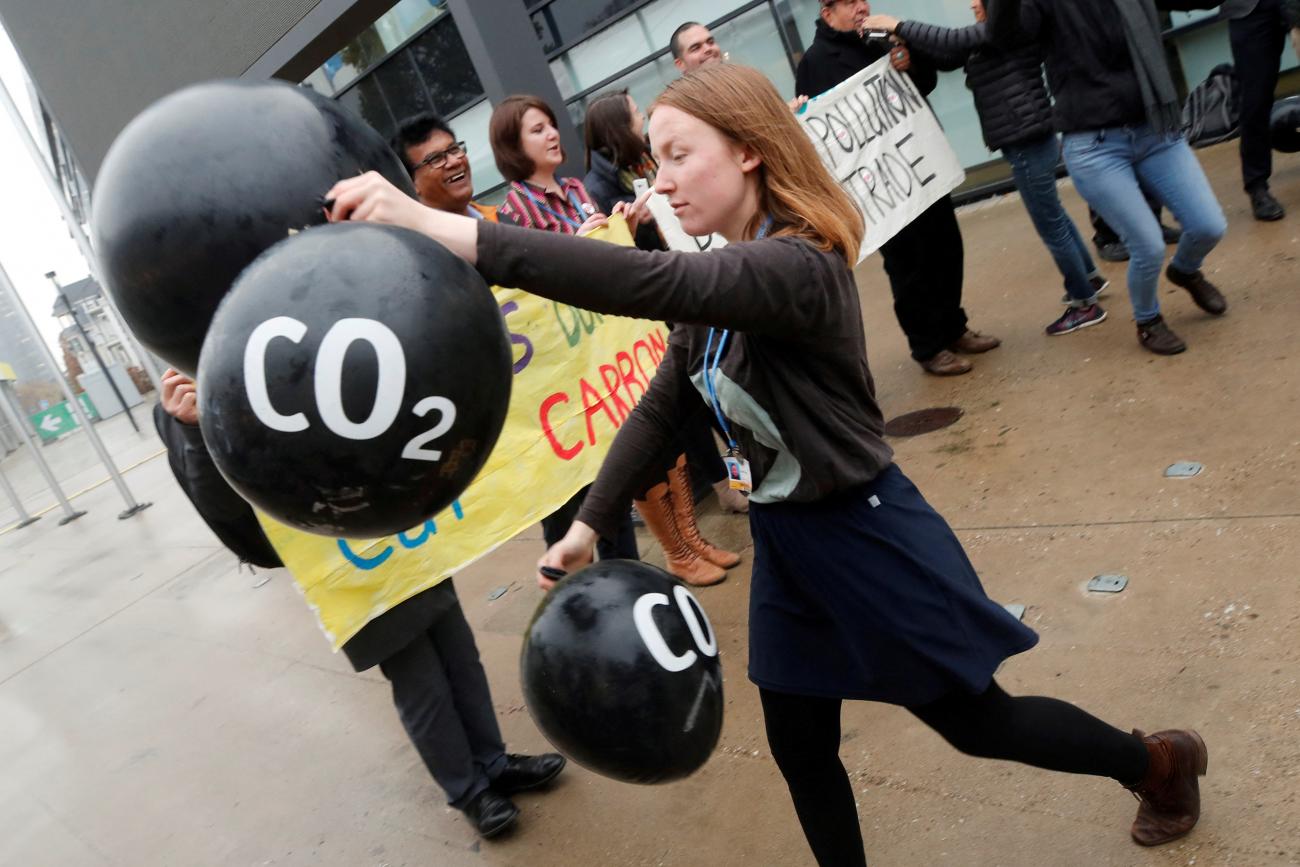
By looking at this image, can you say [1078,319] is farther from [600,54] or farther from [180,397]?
[600,54]

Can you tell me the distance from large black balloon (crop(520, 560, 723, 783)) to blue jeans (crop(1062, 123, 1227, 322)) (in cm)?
338

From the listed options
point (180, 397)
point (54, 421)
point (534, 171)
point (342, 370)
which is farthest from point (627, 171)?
point (54, 421)

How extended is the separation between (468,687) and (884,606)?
5.81ft

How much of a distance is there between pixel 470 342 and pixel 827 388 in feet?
2.40

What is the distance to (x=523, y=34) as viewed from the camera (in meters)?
8.20

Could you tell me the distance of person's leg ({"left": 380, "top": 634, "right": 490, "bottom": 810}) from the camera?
3.11 metres

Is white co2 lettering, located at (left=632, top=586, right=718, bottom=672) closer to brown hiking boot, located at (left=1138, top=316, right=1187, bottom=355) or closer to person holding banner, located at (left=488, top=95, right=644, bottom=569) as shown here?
person holding banner, located at (left=488, top=95, right=644, bottom=569)

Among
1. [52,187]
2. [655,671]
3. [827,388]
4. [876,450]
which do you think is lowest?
[655,671]

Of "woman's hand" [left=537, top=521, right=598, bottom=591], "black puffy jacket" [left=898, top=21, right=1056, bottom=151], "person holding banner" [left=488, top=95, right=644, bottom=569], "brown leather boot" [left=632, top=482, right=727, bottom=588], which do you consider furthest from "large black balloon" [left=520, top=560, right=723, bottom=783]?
"black puffy jacket" [left=898, top=21, right=1056, bottom=151]

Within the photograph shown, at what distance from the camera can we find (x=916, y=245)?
539 centimetres

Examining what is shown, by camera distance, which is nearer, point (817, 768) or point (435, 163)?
point (817, 768)

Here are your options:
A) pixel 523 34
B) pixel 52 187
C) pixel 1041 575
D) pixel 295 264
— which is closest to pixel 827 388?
pixel 295 264

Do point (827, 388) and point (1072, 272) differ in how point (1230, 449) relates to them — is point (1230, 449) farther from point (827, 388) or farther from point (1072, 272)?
point (827, 388)

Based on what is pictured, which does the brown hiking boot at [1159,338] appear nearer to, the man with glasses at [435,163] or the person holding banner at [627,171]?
the person holding banner at [627,171]
